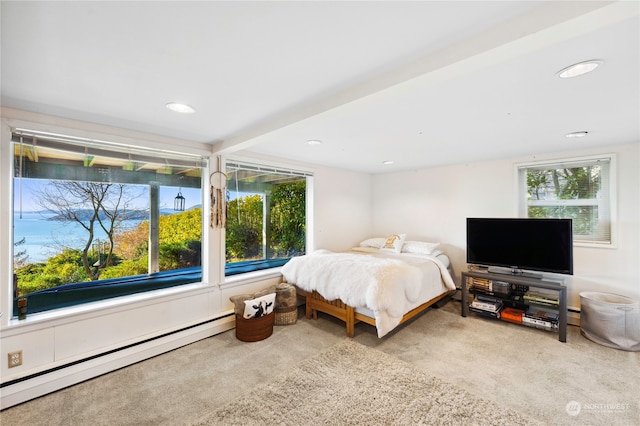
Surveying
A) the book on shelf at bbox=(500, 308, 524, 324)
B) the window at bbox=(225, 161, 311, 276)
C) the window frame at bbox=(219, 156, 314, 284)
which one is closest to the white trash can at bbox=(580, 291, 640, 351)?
the book on shelf at bbox=(500, 308, 524, 324)

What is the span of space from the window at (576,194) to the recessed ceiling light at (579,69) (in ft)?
7.82

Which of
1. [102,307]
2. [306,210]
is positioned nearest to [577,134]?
[306,210]

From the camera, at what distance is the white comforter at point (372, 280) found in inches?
102

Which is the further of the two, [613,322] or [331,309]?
[331,309]

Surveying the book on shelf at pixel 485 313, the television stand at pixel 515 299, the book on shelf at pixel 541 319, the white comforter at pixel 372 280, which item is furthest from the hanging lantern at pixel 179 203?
the book on shelf at pixel 541 319

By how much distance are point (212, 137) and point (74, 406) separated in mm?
2431

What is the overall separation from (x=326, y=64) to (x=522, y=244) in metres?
3.26

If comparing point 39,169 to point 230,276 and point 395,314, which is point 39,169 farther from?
point 395,314

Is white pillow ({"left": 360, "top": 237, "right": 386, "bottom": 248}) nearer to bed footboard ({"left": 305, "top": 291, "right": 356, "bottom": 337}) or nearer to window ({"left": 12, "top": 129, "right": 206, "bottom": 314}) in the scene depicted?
bed footboard ({"left": 305, "top": 291, "right": 356, "bottom": 337})

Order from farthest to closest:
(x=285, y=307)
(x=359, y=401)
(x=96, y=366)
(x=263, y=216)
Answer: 1. (x=263, y=216)
2. (x=285, y=307)
3. (x=96, y=366)
4. (x=359, y=401)

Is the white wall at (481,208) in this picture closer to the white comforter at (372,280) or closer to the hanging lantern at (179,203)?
the white comforter at (372,280)

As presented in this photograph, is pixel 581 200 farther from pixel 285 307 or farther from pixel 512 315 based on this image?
pixel 285 307

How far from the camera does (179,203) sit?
296 centimetres

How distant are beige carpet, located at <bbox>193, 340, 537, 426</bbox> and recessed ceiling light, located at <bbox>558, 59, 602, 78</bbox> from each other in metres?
2.12
